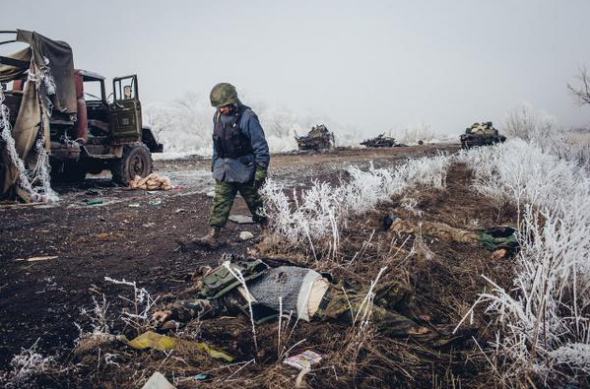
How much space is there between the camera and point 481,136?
16.8 metres

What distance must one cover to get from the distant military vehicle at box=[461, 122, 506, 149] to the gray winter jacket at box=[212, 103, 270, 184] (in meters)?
14.1

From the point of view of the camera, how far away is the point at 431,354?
2176 mm

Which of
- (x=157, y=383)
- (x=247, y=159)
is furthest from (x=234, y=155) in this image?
(x=157, y=383)

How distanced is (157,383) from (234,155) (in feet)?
9.77

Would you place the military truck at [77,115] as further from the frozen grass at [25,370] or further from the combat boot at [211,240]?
the frozen grass at [25,370]

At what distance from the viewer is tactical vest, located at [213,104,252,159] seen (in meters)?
4.45

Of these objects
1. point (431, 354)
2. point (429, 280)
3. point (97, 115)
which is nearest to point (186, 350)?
point (431, 354)

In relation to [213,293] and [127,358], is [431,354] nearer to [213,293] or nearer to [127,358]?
[213,293]

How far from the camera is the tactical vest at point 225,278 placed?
262 centimetres

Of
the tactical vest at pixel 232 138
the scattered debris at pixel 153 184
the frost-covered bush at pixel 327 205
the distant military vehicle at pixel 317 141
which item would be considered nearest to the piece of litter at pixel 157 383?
the frost-covered bush at pixel 327 205

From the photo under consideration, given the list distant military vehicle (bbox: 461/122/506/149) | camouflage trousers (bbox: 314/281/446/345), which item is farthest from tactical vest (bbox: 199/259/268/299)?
distant military vehicle (bbox: 461/122/506/149)

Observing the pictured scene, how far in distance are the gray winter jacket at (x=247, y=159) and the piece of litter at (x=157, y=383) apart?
9.23 ft

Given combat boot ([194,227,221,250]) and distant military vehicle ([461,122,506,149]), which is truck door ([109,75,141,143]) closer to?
combat boot ([194,227,221,250])

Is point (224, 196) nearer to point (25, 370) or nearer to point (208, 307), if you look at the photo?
point (208, 307)
